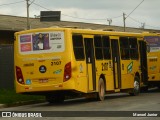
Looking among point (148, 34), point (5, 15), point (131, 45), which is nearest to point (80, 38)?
point (131, 45)

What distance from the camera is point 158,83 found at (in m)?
31.1

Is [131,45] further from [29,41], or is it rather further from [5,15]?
[5,15]

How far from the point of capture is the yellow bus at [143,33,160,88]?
30766 mm

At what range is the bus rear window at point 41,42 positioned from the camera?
22.1 m

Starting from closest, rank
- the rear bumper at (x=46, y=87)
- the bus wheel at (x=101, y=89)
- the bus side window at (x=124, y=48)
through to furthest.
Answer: the rear bumper at (x=46, y=87) < the bus wheel at (x=101, y=89) < the bus side window at (x=124, y=48)

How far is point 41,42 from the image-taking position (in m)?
22.4

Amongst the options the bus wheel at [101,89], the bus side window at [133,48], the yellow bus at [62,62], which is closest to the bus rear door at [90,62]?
the yellow bus at [62,62]

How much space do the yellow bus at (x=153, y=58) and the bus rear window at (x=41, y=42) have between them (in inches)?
375

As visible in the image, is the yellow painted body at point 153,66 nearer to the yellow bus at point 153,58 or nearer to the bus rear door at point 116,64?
the yellow bus at point 153,58

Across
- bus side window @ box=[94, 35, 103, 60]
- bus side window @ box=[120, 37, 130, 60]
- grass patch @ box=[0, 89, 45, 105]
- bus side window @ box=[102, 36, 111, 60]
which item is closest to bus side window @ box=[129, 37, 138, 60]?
bus side window @ box=[120, 37, 130, 60]

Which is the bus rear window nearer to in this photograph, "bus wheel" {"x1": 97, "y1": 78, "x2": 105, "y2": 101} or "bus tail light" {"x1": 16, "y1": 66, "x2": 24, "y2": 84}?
"bus tail light" {"x1": 16, "y1": 66, "x2": 24, "y2": 84}

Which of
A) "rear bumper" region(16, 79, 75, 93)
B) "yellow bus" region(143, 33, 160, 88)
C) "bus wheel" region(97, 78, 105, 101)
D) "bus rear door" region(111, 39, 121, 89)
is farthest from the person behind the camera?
"yellow bus" region(143, 33, 160, 88)

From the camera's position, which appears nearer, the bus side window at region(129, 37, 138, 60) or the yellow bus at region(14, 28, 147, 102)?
the yellow bus at region(14, 28, 147, 102)

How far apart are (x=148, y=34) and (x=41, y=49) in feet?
33.3
